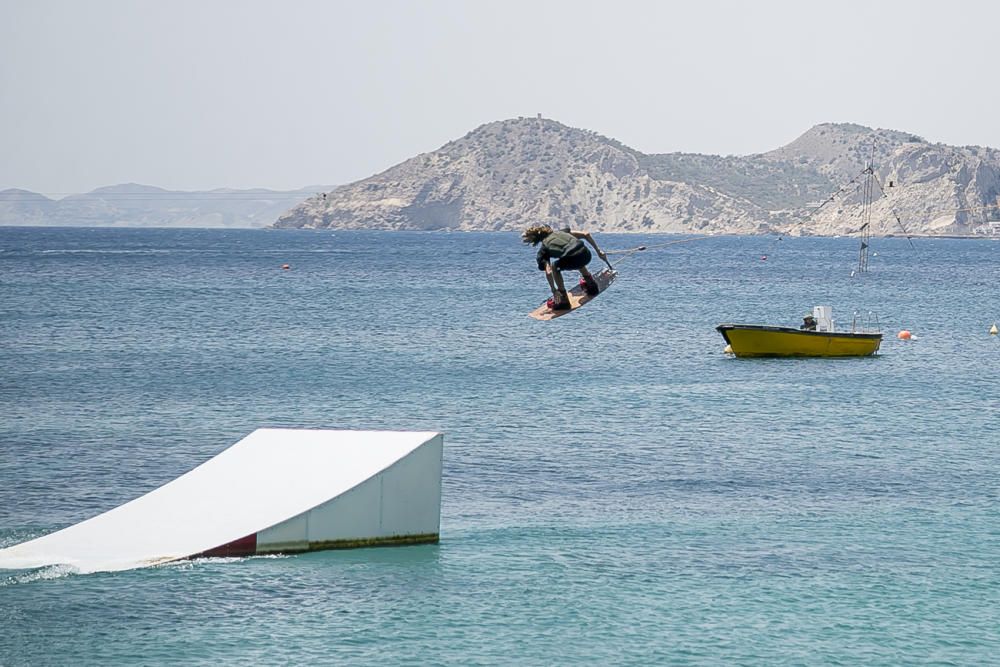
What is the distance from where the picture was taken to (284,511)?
23984mm

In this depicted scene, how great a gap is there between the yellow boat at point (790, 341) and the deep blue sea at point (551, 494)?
0.90 meters

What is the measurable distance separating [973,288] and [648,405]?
94978mm

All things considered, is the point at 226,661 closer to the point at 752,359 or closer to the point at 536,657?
the point at 536,657

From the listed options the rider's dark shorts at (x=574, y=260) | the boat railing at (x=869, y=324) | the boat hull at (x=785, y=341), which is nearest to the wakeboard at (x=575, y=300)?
the rider's dark shorts at (x=574, y=260)

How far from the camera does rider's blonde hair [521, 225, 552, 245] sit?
22328 mm

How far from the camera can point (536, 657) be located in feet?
65.6

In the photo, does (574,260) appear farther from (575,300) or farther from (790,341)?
(790,341)

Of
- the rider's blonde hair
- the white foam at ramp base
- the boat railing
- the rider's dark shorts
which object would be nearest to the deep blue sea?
the white foam at ramp base

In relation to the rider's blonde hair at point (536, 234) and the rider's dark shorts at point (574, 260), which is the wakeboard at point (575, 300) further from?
the rider's blonde hair at point (536, 234)

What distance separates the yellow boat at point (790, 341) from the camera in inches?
2386

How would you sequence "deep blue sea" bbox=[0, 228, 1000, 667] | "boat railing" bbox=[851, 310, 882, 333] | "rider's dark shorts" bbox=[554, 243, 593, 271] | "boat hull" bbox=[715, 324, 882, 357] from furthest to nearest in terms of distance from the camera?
1. "boat railing" bbox=[851, 310, 882, 333]
2. "boat hull" bbox=[715, 324, 882, 357]
3. "rider's dark shorts" bbox=[554, 243, 593, 271]
4. "deep blue sea" bbox=[0, 228, 1000, 667]

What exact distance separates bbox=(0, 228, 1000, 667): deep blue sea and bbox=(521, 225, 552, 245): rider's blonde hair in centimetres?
555

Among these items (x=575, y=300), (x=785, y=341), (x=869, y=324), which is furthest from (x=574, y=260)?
(x=869, y=324)

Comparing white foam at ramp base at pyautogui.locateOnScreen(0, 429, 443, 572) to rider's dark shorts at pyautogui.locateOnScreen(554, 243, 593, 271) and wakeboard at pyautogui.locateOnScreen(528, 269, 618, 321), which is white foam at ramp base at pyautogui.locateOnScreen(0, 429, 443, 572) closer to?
wakeboard at pyautogui.locateOnScreen(528, 269, 618, 321)
